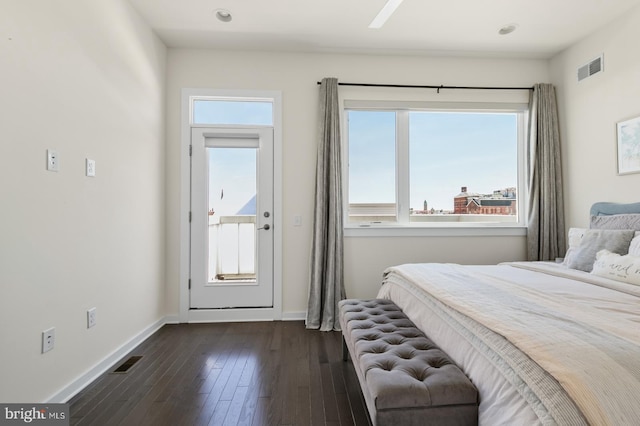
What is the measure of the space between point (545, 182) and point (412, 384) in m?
3.13

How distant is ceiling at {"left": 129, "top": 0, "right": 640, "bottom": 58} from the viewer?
103 inches

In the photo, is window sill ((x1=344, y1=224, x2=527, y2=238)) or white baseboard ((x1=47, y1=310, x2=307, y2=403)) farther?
window sill ((x1=344, y1=224, x2=527, y2=238))

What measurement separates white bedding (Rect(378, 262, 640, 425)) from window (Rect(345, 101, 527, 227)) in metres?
1.60

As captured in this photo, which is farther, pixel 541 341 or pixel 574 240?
pixel 574 240

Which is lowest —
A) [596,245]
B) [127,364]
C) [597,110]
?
[127,364]

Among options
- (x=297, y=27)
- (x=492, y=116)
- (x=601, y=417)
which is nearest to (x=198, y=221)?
(x=297, y=27)

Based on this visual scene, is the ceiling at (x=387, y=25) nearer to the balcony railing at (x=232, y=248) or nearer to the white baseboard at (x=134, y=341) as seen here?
the balcony railing at (x=232, y=248)

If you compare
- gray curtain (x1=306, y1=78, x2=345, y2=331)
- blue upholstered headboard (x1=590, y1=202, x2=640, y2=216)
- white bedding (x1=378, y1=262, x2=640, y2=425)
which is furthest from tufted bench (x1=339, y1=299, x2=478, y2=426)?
blue upholstered headboard (x1=590, y1=202, x2=640, y2=216)

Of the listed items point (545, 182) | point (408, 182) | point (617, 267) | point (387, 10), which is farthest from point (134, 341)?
point (545, 182)

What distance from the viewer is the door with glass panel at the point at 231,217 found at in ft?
10.7

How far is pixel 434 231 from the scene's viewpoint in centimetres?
344

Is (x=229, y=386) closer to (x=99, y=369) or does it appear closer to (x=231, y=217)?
(x=99, y=369)

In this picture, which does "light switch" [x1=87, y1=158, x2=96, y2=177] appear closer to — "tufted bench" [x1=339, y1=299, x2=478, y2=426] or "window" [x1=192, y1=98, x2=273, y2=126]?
"window" [x1=192, y1=98, x2=273, y2=126]

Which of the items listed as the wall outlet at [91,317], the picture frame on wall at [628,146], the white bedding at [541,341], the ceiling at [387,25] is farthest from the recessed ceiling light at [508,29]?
the wall outlet at [91,317]
